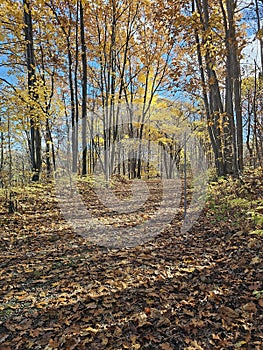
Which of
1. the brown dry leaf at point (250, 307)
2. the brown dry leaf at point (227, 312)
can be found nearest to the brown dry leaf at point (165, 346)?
the brown dry leaf at point (227, 312)

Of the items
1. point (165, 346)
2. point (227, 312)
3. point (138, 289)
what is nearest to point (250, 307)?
point (227, 312)

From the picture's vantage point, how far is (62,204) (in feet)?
27.4

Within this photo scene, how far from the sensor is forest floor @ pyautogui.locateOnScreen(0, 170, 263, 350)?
2.56m

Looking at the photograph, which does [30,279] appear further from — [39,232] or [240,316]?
[240,316]

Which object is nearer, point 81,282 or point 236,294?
point 236,294

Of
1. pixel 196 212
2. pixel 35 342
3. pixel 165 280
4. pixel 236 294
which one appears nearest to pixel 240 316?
pixel 236 294

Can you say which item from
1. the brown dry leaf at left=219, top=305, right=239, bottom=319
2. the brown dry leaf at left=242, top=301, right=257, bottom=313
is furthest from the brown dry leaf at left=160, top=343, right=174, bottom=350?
the brown dry leaf at left=242, top=301, right=257, bottom=313

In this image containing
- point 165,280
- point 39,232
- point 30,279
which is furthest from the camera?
point 39,232

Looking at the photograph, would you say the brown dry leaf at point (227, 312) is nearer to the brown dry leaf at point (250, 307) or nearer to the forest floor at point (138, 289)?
the forest floor at point (138, 289)

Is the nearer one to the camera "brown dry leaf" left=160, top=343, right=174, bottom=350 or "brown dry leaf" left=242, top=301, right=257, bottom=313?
"brown dry leaf" left=160, top=343, right=174, bottom=350

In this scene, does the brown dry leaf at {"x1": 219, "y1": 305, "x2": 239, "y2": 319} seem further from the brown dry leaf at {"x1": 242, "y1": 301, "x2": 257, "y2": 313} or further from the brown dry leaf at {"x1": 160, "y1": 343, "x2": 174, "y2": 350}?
the brown dry leaf at {"x1": 160, "y1": 343, "x2": 174, "y2": 350}

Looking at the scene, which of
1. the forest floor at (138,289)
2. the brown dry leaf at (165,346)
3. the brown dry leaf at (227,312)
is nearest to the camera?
the brown dry leaf at (165,346)

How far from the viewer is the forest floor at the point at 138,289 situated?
2562mm

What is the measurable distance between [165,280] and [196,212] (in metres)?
3.63
